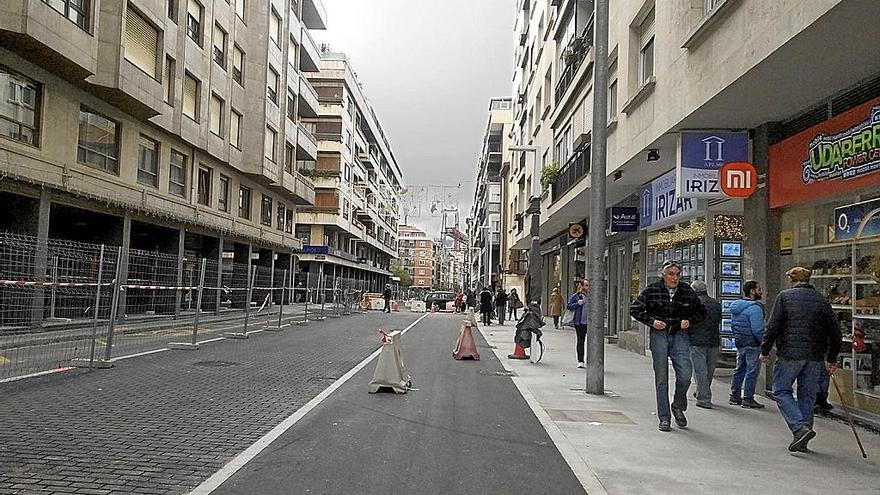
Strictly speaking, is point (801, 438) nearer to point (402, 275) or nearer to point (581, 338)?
point (581, 338)

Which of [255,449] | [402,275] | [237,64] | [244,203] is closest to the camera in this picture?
[255,449]

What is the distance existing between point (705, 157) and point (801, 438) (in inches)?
222

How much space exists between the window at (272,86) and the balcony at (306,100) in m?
5.38

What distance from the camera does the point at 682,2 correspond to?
1207 cm

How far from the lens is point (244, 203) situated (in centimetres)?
3906

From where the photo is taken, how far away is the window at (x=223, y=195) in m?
35.1

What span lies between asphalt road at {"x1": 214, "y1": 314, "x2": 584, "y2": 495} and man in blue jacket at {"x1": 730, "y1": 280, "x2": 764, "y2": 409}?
3.03 m

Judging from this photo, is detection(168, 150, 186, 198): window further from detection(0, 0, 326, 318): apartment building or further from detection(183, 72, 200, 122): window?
detection(183, 72, 200, 122): window

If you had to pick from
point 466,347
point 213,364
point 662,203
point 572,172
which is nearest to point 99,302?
point 213,364

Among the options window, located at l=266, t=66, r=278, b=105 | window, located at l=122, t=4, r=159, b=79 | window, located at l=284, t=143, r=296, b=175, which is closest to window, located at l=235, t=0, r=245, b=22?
window, located at l=266, t=66, r=278, b=105

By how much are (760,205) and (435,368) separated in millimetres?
6400

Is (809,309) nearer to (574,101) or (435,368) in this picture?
(435,368)

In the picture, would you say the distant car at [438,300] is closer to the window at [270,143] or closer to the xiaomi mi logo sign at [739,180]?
the window at [270,143]

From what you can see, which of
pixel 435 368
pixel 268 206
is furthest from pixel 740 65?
pixel 268 206
